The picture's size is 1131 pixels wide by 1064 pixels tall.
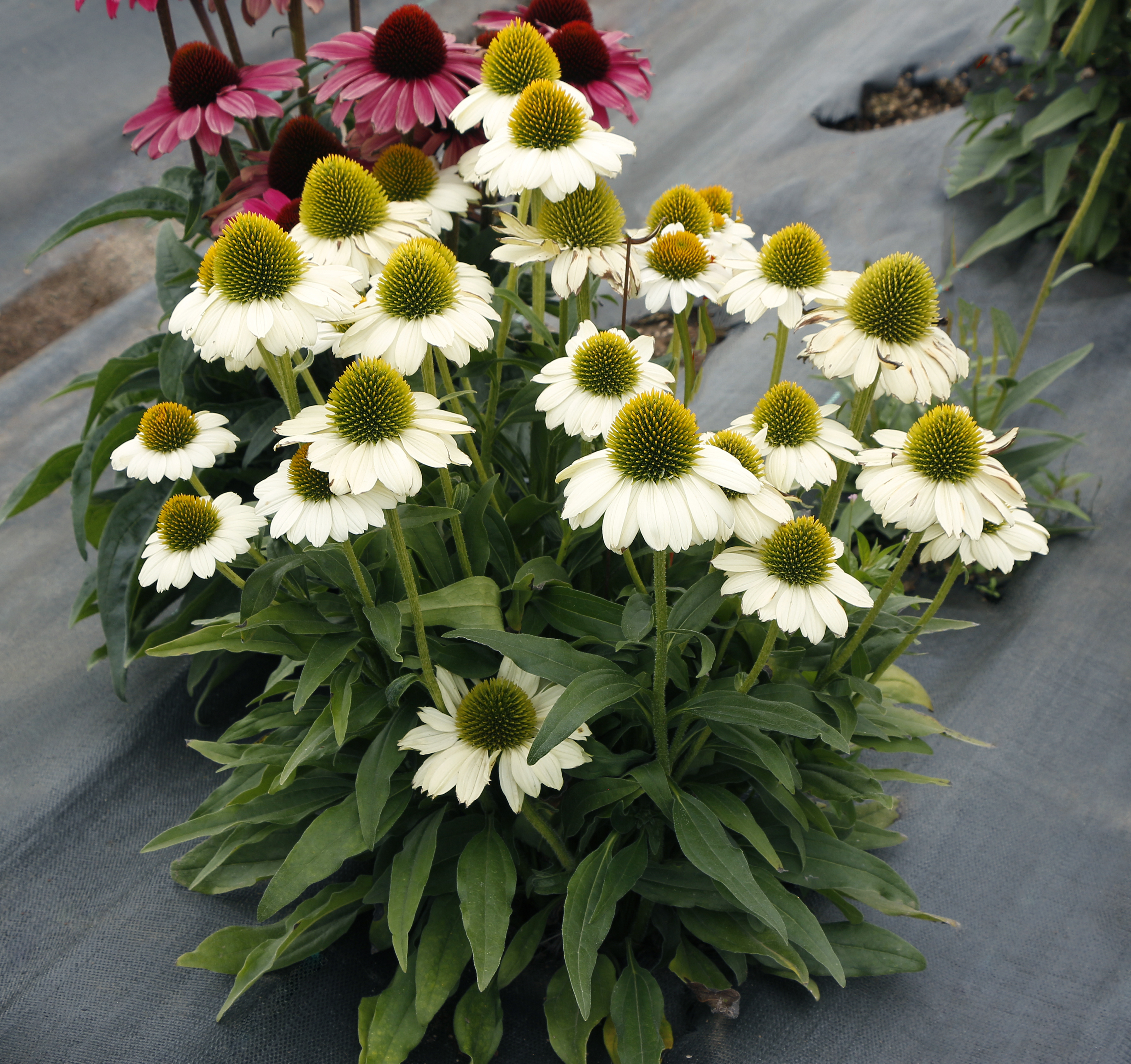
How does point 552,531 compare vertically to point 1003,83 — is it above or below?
above

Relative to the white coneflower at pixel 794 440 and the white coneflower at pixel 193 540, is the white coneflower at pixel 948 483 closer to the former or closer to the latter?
the white coneflower at pixel 794 440

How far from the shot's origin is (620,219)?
1.34m

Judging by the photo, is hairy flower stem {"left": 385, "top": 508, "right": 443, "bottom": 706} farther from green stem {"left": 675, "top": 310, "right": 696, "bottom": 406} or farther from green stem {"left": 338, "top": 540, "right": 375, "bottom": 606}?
green stem {"left": 675, "top": 310, "right": 696, "bottom": 406}

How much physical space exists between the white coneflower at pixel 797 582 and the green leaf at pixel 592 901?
47cm

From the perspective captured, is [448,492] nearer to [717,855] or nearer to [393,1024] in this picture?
[717,855]

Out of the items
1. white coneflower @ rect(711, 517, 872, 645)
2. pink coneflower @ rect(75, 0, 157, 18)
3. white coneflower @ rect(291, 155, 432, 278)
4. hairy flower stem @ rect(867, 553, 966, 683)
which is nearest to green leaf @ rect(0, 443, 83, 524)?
pink coneflower @ rect(75, 0, 157, 18)

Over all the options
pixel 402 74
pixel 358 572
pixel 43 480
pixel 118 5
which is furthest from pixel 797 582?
pixel 43 480

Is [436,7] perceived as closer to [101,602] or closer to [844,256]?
[844,256]

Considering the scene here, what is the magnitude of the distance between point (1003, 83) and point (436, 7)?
111 inches

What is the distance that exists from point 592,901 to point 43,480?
1.66 m

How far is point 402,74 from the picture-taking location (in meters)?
1.63

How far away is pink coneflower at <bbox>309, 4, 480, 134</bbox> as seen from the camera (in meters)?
1.60

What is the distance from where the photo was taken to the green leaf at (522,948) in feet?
4.84

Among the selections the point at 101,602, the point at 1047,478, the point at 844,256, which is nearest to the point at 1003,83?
the point at 844,256
